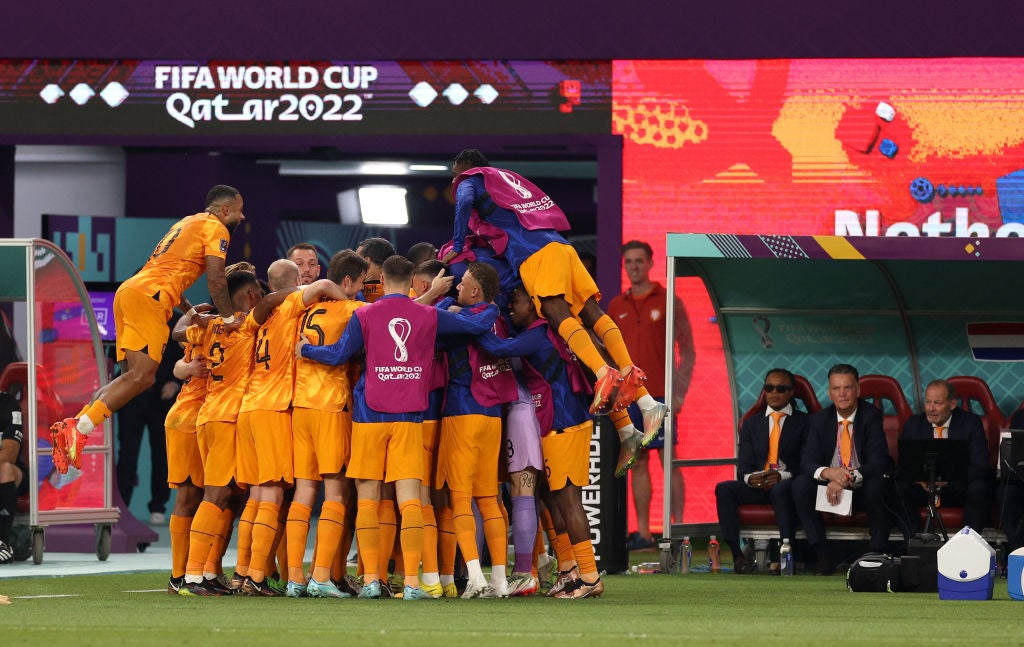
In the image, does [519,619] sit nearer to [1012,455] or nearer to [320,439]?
[320,439]

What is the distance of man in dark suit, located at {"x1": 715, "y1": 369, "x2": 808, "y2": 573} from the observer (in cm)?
1154

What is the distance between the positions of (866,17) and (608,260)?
119 inches

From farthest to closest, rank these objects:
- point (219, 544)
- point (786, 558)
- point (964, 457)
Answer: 1. point (786, 558)
2. point (964, 457)
3. point (219, 544)

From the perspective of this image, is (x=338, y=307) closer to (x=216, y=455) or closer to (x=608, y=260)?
(x=216, y=455)

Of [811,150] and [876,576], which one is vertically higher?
[811,150]

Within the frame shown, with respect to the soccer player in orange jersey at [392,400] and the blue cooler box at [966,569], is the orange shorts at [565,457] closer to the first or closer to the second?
the soccer player in orange jersey at [392,400]

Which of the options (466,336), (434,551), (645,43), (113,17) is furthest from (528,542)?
(113,17)

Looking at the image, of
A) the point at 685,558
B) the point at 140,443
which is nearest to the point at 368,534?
the point at 685,558

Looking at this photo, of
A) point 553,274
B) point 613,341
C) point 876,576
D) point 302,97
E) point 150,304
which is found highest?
point 302,97

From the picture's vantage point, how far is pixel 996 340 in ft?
40.9

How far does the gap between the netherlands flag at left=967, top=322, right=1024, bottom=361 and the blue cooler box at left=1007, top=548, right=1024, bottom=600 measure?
3.61m

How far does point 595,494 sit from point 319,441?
307cm

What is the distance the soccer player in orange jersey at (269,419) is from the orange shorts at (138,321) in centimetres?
118

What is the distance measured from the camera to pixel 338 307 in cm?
895
